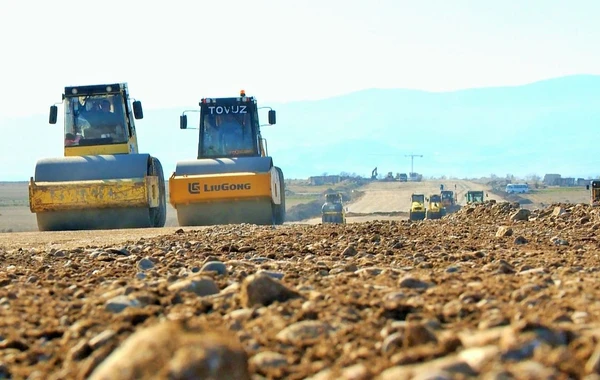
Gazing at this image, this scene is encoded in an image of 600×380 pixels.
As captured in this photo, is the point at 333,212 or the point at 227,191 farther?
the point at 333,212

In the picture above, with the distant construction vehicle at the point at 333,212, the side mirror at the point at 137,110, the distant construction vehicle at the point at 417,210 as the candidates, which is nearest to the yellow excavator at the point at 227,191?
the side mirror at the point at 137,110

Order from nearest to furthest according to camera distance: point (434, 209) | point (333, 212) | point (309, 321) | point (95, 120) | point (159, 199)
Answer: point (309, 321), point (95, 120), point (159, 199), point (333, 212), point (434, 209)

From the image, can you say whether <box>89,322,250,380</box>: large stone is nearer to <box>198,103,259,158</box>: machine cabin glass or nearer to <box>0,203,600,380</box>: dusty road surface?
<box>0,203,600,380</box>: dusty road surface

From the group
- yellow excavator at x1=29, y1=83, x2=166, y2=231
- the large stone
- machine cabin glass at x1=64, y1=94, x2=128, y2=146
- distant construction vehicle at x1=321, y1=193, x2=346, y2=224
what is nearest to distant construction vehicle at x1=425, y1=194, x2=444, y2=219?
distant construction vehicle at x1=321, y1=193, x2=346, y2=224

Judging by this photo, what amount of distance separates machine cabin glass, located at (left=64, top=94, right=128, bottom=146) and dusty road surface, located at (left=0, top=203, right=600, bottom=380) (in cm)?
1582

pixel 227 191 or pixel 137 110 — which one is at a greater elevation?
pixel 137 110

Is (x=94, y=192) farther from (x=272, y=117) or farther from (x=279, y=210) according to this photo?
(x=272, y=117)

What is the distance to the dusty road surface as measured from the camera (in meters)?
3.63

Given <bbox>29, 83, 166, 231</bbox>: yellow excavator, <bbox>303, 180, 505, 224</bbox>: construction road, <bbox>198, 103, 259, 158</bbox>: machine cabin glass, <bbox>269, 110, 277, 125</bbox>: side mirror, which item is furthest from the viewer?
<bbox>303, 180, 505, 224</bbox>: construction road

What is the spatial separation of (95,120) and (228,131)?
10.6 ft

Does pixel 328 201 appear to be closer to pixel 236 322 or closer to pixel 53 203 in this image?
pixel 53 203

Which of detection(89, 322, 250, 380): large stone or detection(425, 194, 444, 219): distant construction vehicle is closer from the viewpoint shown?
detection(89, 322, 250, 380): large stone

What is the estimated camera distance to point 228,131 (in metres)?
25.5

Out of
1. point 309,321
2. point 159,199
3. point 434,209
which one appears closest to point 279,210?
point 159,199
